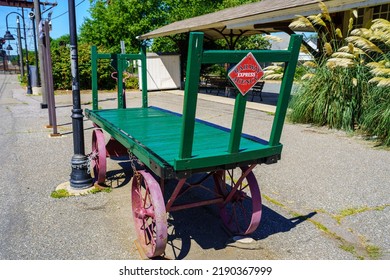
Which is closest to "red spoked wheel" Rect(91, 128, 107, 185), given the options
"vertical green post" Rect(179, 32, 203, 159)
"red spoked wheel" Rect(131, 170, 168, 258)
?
"red spoked wheel" Rect(131, 170, 168, 258)

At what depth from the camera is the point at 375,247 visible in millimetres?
3453

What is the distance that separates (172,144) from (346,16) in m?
10.2

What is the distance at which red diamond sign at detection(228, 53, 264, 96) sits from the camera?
2707mm

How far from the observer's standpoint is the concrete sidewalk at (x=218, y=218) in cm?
336

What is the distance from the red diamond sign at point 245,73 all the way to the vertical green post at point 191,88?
0.31 metres

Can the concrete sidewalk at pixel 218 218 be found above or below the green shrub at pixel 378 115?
below

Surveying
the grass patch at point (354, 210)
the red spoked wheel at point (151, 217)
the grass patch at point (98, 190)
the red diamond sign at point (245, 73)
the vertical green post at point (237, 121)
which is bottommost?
the grass patch at point (98, 190)

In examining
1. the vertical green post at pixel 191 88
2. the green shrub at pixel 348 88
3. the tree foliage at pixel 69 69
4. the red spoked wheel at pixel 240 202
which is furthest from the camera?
the tree foliage at pixel 69 69

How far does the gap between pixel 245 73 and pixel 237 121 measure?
0.40m

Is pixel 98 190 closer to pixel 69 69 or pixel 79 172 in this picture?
pixel 79 172

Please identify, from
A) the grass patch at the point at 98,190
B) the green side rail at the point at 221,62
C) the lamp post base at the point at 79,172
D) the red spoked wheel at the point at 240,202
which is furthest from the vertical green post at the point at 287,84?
the lamp post base at the point at 79,172

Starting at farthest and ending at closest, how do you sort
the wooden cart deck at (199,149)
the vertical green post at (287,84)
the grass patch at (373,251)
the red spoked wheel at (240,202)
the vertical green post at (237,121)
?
the red spoked wheel at (240,202), the grass patch at (373,251), the vertical green post at (287,84), the vertical green post at (237,121), the wooden cart deck at (199,149)

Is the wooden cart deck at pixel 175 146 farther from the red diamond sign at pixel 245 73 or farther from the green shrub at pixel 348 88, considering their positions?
the green shrub at pixel 348 88

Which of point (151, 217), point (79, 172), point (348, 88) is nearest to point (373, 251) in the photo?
point (151, 217)
